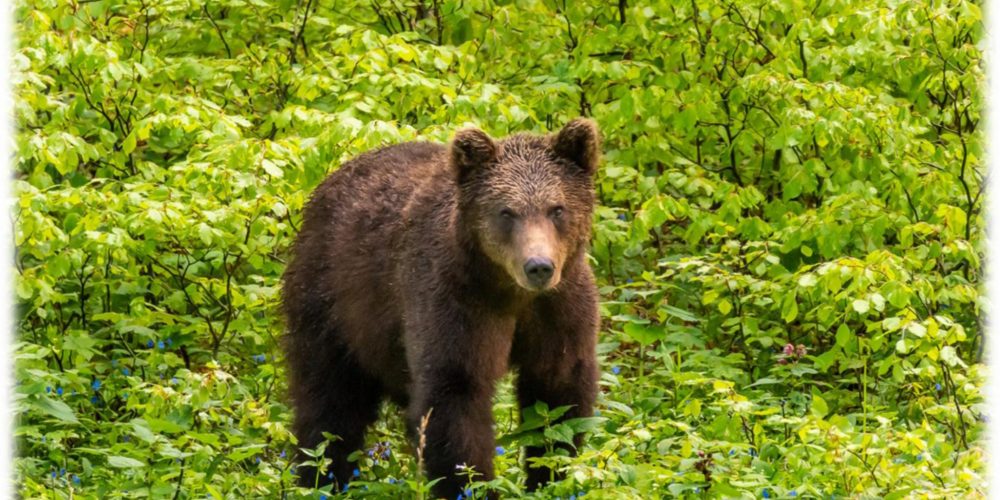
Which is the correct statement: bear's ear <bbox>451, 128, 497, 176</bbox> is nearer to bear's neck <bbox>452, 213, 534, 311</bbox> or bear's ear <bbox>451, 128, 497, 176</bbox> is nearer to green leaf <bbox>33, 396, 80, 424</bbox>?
bear's neck <bbox>452, 213, 534, 311</bbox>

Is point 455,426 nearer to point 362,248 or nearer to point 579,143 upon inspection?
point 362,248

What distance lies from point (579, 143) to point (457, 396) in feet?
4.30

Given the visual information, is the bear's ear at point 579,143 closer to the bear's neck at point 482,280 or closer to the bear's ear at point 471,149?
the bear's ear at point 471,149

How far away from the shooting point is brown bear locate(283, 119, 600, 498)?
6.82 meters

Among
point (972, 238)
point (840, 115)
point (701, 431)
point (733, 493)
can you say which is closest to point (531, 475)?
point (701, 431)

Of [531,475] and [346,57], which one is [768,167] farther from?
[531,475]

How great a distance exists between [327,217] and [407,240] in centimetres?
89

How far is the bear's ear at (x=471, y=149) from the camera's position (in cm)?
700

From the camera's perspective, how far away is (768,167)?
1044 cm

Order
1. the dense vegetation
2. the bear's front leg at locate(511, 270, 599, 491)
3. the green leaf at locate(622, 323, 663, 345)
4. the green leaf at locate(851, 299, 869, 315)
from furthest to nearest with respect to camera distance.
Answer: the green leaf at locate(622, 323, 663, 345), the dense vegetation, the green leaf at locate(851, 299, 869, 315), the bear's front leg at locate(511, 270, 599, 491)

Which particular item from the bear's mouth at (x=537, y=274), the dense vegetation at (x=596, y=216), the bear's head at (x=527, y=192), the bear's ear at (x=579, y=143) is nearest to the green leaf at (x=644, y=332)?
the dense vegetation at (x=596, y=216)

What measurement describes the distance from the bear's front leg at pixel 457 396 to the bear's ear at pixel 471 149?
27.8 inches

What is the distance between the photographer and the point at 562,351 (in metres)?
7.11

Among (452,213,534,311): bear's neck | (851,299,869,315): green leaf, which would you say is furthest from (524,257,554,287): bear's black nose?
(851,299,869,315): green leaf
